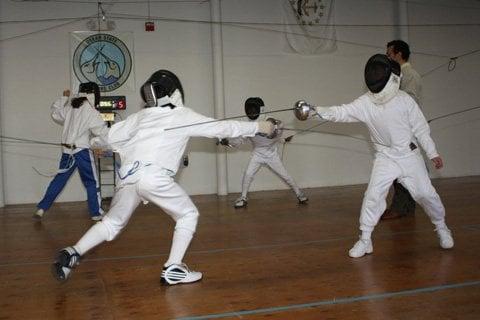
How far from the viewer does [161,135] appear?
250cm

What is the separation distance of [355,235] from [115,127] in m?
1.86

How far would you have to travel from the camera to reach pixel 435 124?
7020mm

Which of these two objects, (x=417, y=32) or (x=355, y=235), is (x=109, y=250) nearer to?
(x=355, y=235)

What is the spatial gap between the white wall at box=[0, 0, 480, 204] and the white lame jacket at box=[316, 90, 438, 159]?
133 inches

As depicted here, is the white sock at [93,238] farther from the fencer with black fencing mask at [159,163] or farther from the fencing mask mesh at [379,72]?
the fencing mask mesh at [379,72]

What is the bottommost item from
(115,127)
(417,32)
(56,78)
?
(115,127)

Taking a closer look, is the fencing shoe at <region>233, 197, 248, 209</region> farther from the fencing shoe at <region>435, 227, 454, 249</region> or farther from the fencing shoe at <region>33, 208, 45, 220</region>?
the fencing shoe at <region>435, 227, 454, 249</region>

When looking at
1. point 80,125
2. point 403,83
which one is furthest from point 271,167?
point 80,125

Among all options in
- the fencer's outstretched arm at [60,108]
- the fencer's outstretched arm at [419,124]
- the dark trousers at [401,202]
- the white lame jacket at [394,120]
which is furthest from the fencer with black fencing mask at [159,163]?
the fencer's outstretched arm at [60,108]

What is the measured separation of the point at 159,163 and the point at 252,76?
4085mm

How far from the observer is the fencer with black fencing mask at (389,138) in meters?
2.94

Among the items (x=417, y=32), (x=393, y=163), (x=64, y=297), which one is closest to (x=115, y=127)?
(x=64, y=297)

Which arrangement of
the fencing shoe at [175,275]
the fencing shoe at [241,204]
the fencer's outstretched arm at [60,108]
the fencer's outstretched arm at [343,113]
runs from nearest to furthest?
1. the fencing shoe at [175,275]
2. the fencer's outstretched arm at [343,113]
3. the fencer's outstretched arm at [60,108]
4. the fencing shoe at [241,204]

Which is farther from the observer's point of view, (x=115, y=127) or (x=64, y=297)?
(x=115, y=127)
